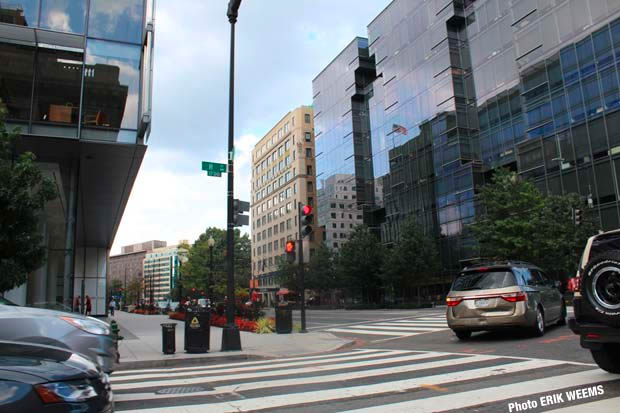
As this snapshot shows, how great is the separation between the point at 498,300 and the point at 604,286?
5.67 m

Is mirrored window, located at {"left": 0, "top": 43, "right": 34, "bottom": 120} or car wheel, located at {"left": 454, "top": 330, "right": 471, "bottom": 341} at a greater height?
mirrored window, located at {"left": 0, "top": 43, "right": 34, "bottom": 120}

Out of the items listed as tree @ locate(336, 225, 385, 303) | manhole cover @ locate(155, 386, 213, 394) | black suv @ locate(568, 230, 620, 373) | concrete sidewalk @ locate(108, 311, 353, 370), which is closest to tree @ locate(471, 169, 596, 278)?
tree @ locate(336, 225, 385, 303)

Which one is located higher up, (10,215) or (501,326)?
(10,215)

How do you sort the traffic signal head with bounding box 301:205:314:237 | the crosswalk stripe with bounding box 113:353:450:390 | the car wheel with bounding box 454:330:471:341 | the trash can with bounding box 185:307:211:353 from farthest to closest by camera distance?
the traffic signal head with bounding box 301:205:314:237, the trash can with bounding box 185:307:211:353, the car wheel with bounding box 454:330:471:341, the crosswalk stripe with bounding box 113:353:450:390

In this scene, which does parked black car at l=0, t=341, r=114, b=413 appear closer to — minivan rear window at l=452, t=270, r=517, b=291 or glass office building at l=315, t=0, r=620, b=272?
minivan rear window at l=452, t=270, r=517, b=291

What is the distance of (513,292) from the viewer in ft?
36.8

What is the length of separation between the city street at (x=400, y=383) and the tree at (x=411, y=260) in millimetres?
34690

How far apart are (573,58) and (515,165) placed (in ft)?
33.0

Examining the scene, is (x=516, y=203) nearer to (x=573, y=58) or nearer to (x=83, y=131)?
(x=573, y=58)

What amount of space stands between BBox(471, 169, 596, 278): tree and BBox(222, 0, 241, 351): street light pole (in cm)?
2290

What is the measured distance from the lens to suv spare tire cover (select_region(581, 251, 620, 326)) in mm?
5734

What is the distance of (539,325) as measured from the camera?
11.8 meters

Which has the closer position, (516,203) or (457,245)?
(516,203)

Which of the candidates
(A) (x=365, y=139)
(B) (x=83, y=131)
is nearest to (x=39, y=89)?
(B) (x=83, y=131)
